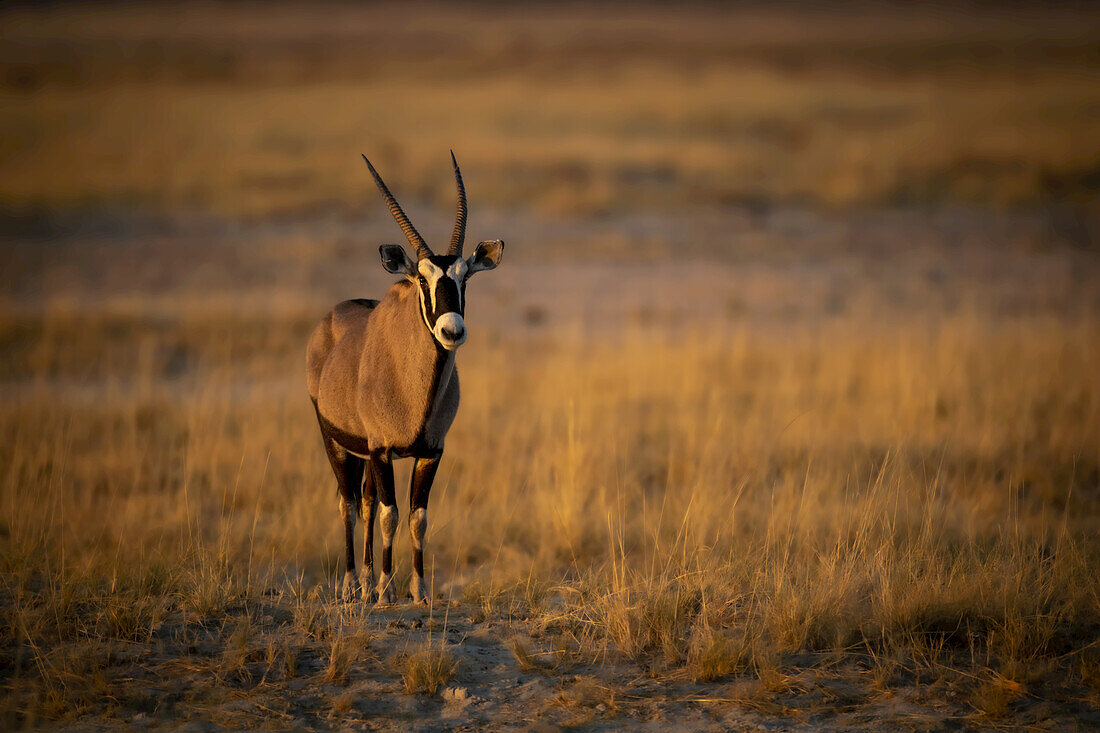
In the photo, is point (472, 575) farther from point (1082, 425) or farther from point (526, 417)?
point (1082, 425)

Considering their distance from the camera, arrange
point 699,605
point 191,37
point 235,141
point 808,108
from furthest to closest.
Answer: point 191,37 < point 808,108 < point 235,141 < point 699,605

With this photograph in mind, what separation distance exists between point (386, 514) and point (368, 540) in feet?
1.30

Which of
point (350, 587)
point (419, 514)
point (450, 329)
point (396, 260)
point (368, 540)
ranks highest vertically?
point (396, 260)

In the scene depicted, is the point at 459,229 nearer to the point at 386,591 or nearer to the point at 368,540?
the point at 368,540

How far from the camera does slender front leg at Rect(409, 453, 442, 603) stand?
6.71 m

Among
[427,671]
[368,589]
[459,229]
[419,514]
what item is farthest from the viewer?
[368,589]

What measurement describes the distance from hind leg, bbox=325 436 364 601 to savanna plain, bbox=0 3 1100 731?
0.48 meters

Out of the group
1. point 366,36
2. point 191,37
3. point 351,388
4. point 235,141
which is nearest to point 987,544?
point 351,388

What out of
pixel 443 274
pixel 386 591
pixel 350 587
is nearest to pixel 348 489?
pixel 350 587

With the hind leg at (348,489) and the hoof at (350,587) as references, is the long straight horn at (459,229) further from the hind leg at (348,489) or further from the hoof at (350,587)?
the hoof at (350,587)

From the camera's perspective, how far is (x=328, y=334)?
759 cm

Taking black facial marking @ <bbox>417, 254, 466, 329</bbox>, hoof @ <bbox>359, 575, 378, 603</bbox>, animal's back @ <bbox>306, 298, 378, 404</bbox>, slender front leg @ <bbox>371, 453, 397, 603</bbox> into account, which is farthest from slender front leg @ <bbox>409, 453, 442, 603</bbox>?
animal's back @ <bbox>306, 298, 378, 404</bbox>

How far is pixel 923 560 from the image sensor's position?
7184 millimetres

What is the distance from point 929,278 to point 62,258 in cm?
1568
